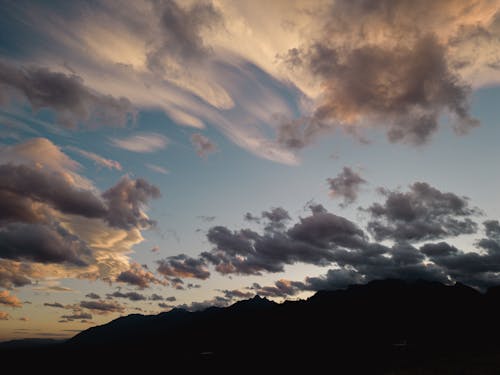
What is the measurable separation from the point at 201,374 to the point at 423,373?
358ft

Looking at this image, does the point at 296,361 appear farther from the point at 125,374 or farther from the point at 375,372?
the point at 125,374

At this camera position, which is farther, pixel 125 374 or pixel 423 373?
pixel 125 374

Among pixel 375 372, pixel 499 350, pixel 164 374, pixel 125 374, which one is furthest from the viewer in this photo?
pixel 125 374

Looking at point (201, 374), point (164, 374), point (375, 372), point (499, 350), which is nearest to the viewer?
point (375, 372)

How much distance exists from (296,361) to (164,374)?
6610cm

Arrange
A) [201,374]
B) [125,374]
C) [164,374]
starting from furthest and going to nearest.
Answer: [125,374]
[164,374]
[201,374]

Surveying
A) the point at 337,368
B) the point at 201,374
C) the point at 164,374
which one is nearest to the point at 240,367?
the point at 201,374

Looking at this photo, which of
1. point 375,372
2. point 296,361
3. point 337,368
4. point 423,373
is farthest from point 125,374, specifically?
point 423,373

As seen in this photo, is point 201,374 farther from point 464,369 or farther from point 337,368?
point 464,369

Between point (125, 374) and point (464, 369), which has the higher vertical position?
point (464, 369)

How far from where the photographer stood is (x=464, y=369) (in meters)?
70.9

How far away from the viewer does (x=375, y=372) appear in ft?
284

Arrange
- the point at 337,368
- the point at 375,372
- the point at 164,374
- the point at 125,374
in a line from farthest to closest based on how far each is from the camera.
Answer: the point at 125,374, the point at 164,374, the point at 337,368, the point at 375,372

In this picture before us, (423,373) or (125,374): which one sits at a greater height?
(423,373)
